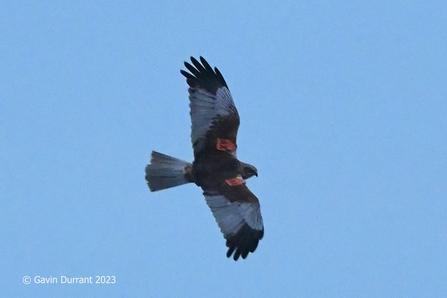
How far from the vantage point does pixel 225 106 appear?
14180mm

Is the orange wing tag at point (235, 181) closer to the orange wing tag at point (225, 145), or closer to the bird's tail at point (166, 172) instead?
the orange wing tag at point (225, 145)

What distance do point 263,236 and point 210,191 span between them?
3.21 feet

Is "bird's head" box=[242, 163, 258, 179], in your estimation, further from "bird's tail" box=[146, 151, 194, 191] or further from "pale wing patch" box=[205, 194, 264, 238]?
"bird's tail" box=[146, 151, 194, 191]

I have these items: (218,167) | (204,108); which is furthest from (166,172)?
(204,108)

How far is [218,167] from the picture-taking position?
13.9m

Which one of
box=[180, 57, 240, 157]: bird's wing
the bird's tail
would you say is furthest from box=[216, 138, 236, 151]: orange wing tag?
the bird's tail

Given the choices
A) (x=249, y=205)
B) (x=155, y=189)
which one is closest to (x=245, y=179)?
(x=249, y=205)

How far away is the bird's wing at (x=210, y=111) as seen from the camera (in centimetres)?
1401

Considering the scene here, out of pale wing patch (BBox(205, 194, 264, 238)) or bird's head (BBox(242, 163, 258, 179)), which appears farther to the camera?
bird's head (BBox(242, 163, 258, 179))

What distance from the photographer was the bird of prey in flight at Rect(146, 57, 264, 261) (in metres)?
13.6

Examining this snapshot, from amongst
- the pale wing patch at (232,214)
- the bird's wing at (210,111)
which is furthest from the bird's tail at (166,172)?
the pale wing patch at (232,214)

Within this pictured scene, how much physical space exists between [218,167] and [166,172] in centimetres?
95

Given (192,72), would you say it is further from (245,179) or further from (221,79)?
(245,179)

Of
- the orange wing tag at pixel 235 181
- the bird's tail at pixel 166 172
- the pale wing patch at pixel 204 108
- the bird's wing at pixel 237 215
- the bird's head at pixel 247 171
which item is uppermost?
the pale wing patch at pixel 204 108
